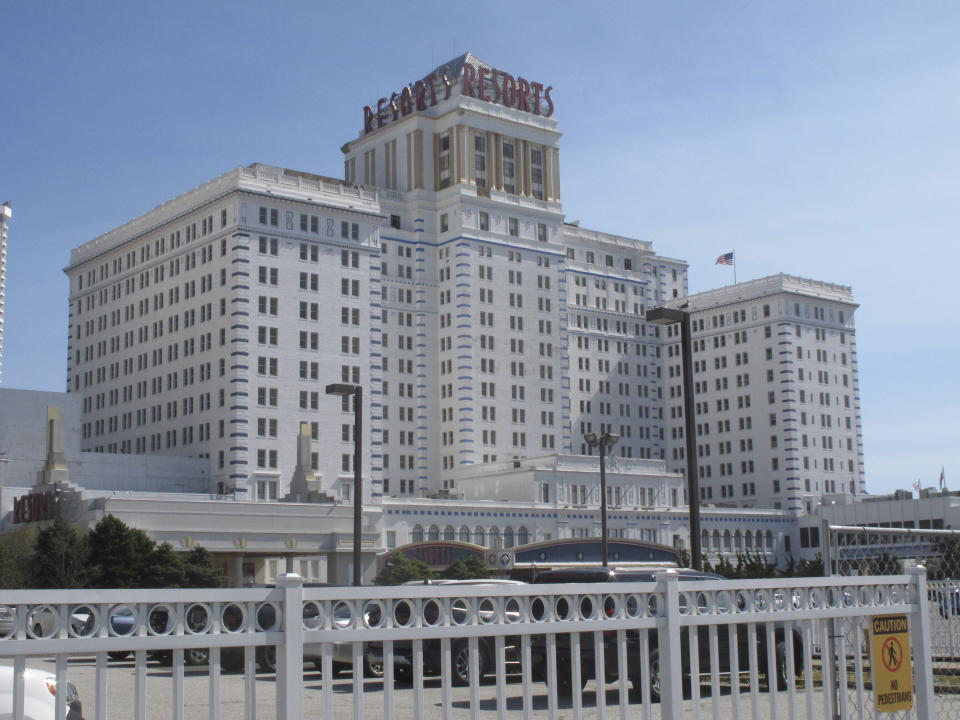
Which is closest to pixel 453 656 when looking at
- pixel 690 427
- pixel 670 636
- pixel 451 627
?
pixel 690 427

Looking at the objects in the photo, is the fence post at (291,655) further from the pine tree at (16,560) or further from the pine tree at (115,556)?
the pine tree at (115,556)

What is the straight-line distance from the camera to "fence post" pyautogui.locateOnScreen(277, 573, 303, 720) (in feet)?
25.8

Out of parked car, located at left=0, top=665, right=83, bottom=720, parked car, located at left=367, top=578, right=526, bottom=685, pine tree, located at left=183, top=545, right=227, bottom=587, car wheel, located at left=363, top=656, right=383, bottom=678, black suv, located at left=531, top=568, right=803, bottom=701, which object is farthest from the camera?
pine tree, located at left=183, top=545, right=227, bottom=587

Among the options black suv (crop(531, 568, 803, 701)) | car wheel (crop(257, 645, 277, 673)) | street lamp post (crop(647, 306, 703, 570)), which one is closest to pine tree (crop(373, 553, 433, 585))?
car wheel (crop(257, 645, 277, 673))

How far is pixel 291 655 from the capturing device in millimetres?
7926

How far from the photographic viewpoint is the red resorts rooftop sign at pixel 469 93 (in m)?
116

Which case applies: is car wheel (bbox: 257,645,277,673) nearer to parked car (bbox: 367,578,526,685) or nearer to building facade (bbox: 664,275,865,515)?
parked car (bbox: 367,578,526,685)

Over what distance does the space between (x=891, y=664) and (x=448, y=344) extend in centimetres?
10111

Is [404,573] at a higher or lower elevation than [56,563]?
lower

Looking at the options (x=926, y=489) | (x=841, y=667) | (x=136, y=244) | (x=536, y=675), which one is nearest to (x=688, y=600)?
(x=841, y=667)

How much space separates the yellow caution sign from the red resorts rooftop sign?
10610 cm

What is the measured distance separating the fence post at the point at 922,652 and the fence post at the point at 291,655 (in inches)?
238

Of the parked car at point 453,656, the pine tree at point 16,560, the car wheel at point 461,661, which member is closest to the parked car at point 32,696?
the parked car at point 453,656

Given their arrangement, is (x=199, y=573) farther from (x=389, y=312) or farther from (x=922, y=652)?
(x=922, y=652)
